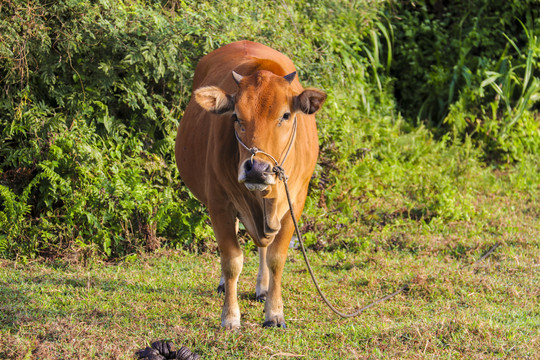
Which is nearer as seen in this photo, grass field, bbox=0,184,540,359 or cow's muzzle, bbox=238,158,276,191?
cow's muzzle, bbox=238,158,276,191

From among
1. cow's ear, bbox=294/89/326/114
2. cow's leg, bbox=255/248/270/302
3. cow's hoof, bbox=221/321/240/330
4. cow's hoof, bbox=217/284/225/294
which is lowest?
cow's hoof, bbox=217/284/225/294

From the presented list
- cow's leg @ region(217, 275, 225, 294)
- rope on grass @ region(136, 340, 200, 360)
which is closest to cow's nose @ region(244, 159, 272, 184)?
rope on grass @ region(136, 340, 200, 360)

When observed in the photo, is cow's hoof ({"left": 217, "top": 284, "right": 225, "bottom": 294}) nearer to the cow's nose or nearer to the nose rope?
the nose rope

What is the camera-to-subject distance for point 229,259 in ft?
14.6

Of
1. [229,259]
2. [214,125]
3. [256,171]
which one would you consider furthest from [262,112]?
[229,259]

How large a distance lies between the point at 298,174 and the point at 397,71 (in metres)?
6.11

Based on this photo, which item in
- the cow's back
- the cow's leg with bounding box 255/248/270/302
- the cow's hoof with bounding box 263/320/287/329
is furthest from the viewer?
the cow's leg with bounding box 255/248/270/302

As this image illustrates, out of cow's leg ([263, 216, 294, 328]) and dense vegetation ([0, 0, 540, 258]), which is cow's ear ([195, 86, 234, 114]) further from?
dense vegetation ([0, 0, 540, 258])

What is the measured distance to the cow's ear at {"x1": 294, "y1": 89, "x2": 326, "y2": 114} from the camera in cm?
400

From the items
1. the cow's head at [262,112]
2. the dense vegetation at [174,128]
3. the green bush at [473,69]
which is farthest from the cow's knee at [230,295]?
the green bush at [473,69]

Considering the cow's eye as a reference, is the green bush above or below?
below

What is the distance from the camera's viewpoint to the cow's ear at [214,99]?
13.1 ft

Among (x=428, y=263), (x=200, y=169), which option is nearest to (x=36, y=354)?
(x=200, y=169)

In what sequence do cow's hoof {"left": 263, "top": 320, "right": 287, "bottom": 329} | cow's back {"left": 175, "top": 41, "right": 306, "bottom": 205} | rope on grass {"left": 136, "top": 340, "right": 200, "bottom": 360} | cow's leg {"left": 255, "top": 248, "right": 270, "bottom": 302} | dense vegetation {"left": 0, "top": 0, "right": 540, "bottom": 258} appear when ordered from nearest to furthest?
rope on grass {"left": 136, "top": 340, "right": 200, "bottom": 360} → cow's back {"left": 175, "top": 41, "right": 306, "bottom": 205} → cow's hoof {"left": 263, "top": 320, "right": 287, "bottom": 329} → cow's leg {"left": 255, "top": 248, "right": 270, "bottom": 302} → dense vegetation {"left": 0, "top": 0, "right": 540, "bottom": 258}
